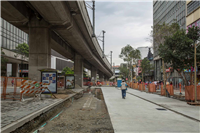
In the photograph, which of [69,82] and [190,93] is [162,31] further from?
[69,82]

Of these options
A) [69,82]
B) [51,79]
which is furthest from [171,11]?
[51,79]

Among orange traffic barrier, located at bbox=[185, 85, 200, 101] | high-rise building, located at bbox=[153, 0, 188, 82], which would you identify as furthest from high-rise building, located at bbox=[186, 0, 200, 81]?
orange traffic barrier, located at bbox=[185, 85, 200, 101]

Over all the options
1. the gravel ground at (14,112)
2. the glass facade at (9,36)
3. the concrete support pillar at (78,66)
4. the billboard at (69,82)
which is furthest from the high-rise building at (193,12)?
the glass facade at (9,36)

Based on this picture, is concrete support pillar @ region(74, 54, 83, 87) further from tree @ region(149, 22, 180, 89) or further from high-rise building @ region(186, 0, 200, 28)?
high-rise building @ region(186, 0, 200, 28)

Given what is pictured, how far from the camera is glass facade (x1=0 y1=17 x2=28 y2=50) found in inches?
1913

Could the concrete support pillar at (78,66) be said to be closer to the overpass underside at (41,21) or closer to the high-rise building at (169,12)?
the high-rise building at (169,12)

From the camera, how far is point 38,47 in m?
18.6

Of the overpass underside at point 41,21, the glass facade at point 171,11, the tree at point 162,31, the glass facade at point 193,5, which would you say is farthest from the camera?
the glass facade at point 171,11

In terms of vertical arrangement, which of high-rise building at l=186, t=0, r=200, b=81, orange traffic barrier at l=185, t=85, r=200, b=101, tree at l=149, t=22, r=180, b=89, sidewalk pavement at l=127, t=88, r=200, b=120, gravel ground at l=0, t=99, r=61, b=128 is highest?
high-rise building at l=186, t=0, r=200, b=81

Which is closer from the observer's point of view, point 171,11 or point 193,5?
point 193,5

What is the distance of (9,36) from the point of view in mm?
52781

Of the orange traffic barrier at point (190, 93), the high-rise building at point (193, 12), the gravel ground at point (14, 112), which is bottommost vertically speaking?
the gravel ground at point (14, 112)

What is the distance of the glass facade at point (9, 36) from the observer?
159 ft

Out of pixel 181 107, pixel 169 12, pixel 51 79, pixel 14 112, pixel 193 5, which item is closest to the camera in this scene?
pixel 14 112
